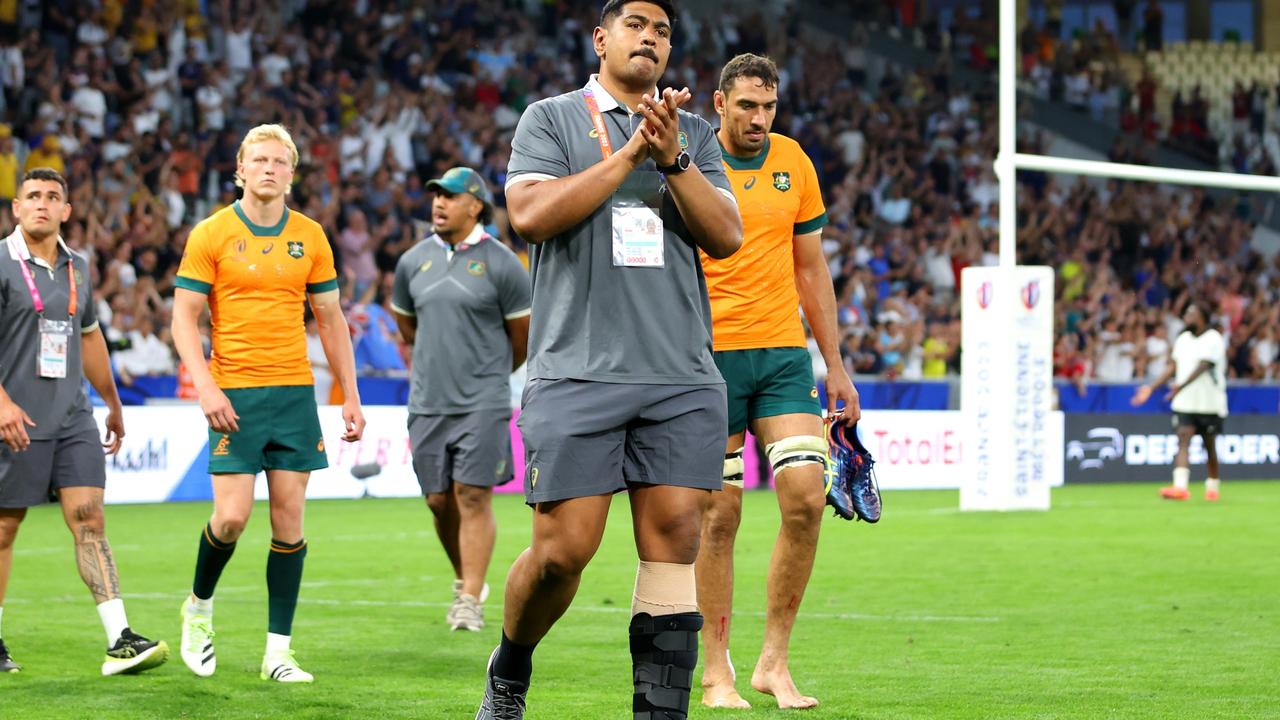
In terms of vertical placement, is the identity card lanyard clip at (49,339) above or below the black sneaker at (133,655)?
above

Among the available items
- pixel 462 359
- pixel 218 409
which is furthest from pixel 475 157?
pixel 218 409

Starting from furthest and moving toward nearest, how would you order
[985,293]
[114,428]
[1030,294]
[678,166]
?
[1030,294]
[985,293]
[114,428]
[678,166]

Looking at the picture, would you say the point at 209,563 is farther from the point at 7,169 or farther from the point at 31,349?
the point at 7,169

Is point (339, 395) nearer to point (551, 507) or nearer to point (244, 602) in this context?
point (244, 602)

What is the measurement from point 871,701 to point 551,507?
97.3 inches

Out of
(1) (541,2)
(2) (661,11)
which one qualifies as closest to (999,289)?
(2) (661,11)

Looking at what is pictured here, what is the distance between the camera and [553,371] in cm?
525

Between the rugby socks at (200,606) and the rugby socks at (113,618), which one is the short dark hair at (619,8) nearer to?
the rugby socks at (200,606)

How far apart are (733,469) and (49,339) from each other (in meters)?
3.38

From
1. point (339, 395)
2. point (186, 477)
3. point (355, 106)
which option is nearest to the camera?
point (186, 477)

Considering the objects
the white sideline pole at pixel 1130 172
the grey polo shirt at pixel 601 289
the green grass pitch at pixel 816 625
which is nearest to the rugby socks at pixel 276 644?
the green grass pitch at pixel 816 625

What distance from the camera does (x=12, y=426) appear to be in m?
7.84

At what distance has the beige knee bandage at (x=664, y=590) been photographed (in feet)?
17.4

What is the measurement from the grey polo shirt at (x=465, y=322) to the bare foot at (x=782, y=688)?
3.43m
